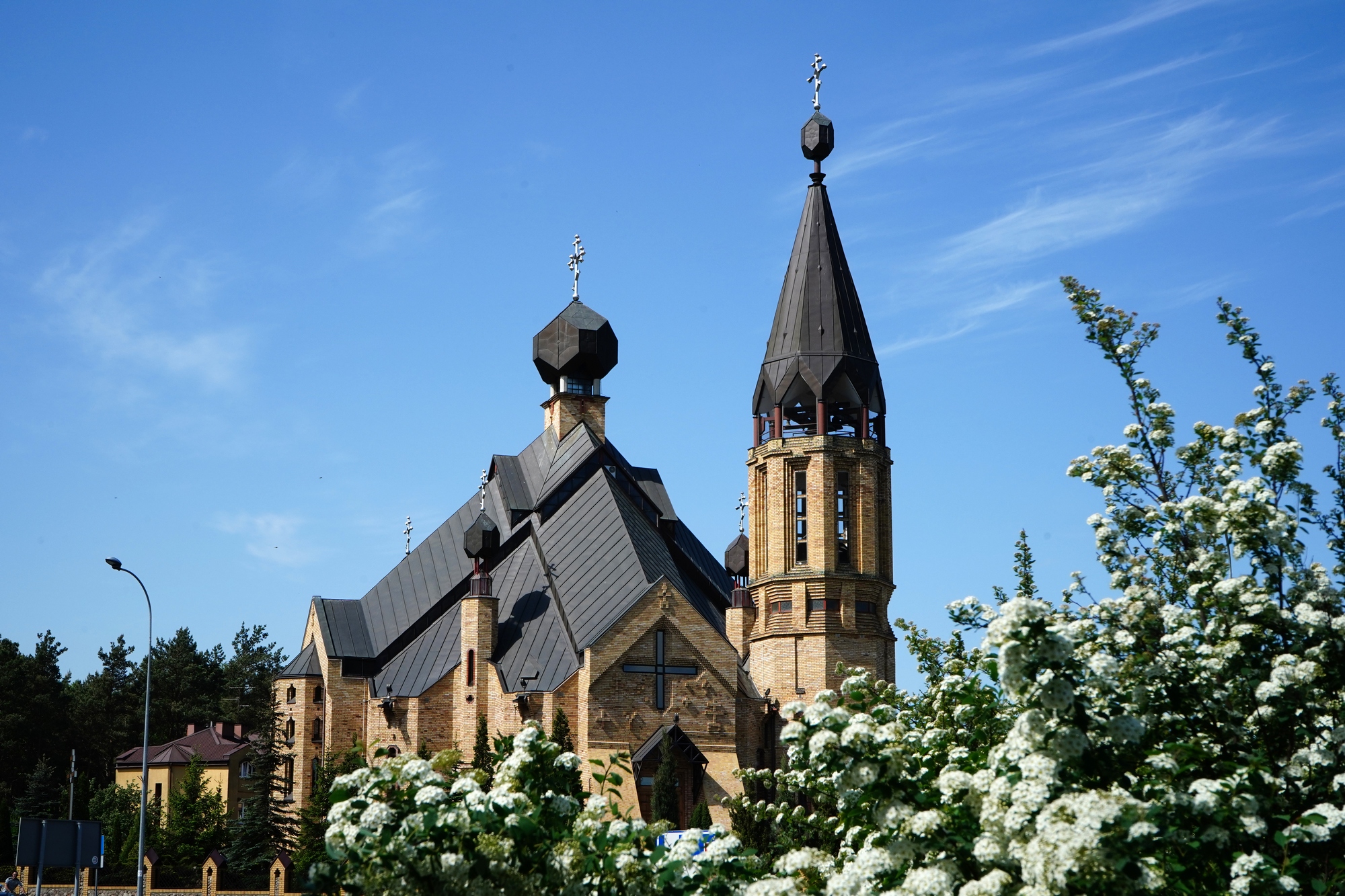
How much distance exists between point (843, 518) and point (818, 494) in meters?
1.12

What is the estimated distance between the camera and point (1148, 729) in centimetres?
1109

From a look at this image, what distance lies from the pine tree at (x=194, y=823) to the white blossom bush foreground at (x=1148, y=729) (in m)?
34.4

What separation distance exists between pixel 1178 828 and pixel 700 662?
30.4 metres

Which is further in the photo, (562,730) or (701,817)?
(562,730)

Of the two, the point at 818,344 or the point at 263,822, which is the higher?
the point at 818,344

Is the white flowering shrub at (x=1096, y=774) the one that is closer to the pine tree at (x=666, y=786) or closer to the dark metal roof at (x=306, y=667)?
the pine tree at (x=666, y=786)

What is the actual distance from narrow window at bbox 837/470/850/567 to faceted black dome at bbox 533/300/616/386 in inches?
500

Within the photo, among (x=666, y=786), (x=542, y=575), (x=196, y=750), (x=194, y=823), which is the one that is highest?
(x=542, y=575)

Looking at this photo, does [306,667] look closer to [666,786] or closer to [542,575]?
[542,575]

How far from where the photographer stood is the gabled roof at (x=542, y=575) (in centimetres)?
4225

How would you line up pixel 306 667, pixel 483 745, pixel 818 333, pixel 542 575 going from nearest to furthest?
1. pixel 483 745
2. pixel 818 333
3. pixel 542 575
4. pixel 306 667

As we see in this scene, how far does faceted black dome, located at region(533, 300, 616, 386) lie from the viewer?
167 ft

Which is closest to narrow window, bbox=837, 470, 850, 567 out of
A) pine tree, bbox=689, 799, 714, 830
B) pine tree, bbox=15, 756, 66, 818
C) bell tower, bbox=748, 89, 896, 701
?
bell tower, bbox=748, 89, 896, 701

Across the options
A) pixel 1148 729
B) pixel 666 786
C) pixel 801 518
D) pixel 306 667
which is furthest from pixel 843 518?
pixel 1148 729
